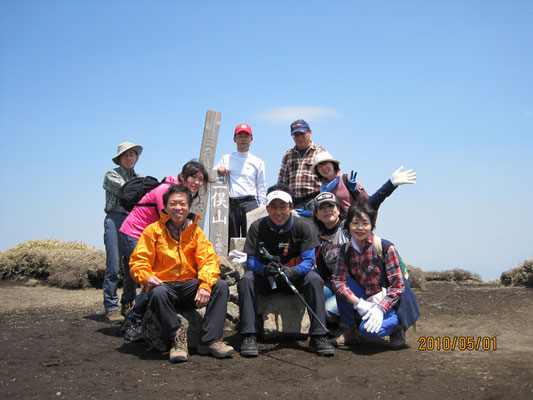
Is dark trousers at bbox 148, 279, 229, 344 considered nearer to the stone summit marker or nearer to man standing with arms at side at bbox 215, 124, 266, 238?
man standing with arms at side at bbox 215, 124, 266, 238

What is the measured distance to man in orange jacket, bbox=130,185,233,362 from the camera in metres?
4.50

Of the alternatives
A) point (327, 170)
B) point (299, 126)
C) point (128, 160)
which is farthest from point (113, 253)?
point (299, 126)

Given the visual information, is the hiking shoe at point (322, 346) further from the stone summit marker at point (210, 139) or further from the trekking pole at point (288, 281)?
the stone summit marker at point (210, 139)

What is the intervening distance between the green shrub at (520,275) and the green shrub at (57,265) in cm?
826

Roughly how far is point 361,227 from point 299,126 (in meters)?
2.34

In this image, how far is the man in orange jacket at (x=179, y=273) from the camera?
4500 mm

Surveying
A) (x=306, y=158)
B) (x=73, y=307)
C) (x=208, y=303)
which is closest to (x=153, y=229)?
(x=208, y=303)

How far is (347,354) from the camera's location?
15.3ft

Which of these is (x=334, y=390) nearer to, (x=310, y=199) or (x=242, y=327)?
(x=242, y=327)

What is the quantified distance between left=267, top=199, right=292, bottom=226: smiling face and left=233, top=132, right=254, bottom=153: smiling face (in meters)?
2.71

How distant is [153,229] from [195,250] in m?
0.46

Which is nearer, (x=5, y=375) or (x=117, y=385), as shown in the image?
(x=117, y=385)

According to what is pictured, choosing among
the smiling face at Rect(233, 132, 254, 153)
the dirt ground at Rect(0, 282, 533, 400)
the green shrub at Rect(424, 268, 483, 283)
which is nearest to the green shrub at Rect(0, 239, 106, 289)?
the dirt ground at Rect(0, 282, 533, 400)
